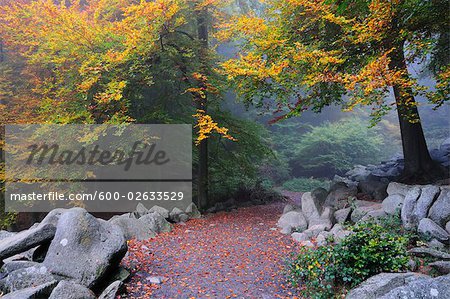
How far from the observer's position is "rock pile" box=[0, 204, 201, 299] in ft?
13.5

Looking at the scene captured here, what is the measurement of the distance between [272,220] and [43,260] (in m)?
6.82

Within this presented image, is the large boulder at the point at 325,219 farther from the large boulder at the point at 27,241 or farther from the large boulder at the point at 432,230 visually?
the large boulder at the point at 27,241

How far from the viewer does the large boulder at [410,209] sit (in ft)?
20.0

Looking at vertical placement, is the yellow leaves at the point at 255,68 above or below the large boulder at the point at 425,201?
above

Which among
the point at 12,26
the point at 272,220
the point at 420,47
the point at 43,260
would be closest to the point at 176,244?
the point at 43,260

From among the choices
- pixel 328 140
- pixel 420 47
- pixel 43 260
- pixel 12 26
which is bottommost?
pixel 43 260

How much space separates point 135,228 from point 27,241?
→ 3.07 meters

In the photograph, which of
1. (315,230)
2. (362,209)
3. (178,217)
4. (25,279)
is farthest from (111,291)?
Result: (362,209)

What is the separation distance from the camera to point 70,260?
435 cm

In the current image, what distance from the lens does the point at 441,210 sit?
5.92m

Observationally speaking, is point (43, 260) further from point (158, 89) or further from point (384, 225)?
point (158, 89)

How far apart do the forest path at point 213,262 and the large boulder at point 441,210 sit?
114 inches

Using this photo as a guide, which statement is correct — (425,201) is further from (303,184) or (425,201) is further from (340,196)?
(303,184)

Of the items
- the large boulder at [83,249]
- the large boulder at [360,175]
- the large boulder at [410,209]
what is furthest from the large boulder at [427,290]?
the large boulder at [360,175]
